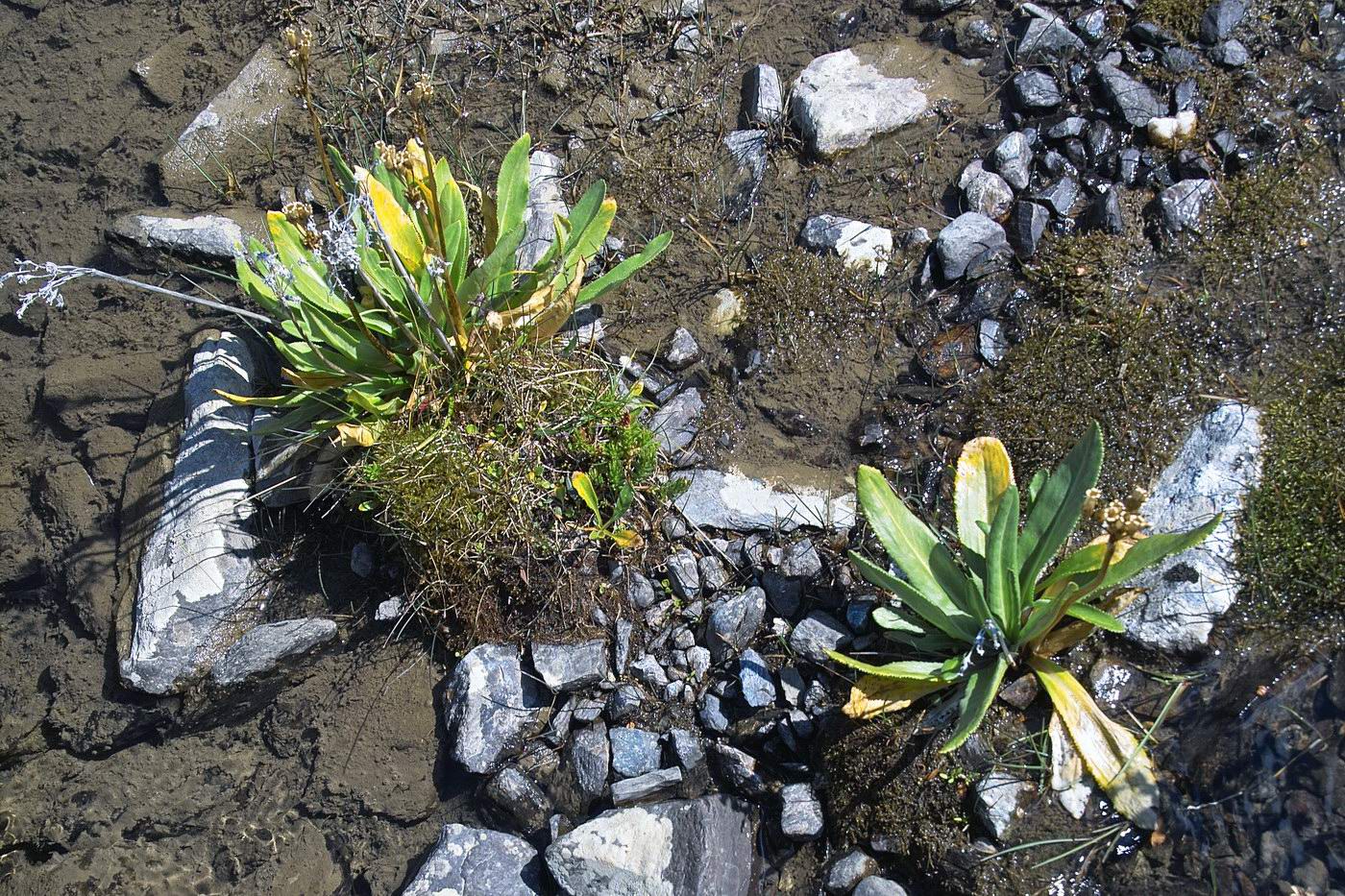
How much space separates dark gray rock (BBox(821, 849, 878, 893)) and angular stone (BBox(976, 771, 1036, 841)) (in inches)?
16.1

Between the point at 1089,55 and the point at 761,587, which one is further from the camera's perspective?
the point at 1089,55

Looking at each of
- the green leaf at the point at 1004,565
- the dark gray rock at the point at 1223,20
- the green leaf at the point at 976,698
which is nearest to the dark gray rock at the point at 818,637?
the green leaf at the point at 976,698

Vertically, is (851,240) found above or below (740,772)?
above

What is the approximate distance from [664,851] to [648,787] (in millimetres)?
257

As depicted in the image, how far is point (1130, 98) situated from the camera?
458 cm

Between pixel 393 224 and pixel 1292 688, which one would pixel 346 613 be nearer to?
pixel 393 224

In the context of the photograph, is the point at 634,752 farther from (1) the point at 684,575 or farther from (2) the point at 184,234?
(2) the point at 184,234

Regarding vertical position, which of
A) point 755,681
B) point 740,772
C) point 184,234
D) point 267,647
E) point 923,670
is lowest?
point 740,772

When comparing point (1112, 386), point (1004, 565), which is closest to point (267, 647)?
point (1004, 565)

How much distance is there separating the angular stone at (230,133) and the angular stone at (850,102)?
9.05 feet

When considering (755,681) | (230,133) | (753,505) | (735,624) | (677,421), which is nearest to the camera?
(755,681)

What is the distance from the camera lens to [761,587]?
13.1ft

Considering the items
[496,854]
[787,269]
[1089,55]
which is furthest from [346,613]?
[1089,55]

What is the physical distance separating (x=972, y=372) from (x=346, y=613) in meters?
2.84
